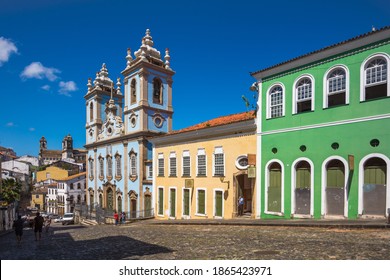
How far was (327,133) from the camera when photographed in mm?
12469

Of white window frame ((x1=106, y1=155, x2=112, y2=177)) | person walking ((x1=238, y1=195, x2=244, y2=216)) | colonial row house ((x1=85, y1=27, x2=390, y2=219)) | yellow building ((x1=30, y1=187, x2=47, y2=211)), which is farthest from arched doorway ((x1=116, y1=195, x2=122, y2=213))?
yellow building ((x1=30, y1=187, x2=47, y2=211))

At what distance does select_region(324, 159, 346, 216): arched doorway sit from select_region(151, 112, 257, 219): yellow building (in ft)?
13.1

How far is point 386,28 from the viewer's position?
10633 mm

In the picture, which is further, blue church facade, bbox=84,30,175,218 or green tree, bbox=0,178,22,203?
green tree, bbox=0,178,22,203

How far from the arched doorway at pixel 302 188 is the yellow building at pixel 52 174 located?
64.6 meters

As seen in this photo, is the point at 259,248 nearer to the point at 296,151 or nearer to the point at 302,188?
the point at 302,188

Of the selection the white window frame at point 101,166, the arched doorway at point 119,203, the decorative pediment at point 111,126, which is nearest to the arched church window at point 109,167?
the white window frame at point 101,166

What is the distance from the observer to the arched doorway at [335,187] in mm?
11859

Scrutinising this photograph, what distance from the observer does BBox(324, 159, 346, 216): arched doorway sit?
11.9 metres

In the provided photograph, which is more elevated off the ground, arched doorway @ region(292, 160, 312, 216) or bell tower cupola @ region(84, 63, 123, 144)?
bell tower cupola @ region(84, 63, 123, 144)

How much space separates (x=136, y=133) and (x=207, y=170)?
32.9 feet

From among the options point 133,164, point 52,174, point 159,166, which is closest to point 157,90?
point 133,164

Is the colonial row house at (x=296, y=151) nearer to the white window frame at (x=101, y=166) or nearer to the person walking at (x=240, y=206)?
the person walking at (x=240, y=206)

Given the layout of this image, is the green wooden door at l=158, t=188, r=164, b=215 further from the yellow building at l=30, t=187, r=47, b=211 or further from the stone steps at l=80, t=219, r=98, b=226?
the yellow building at l=30, t=187, r=47, b=211
